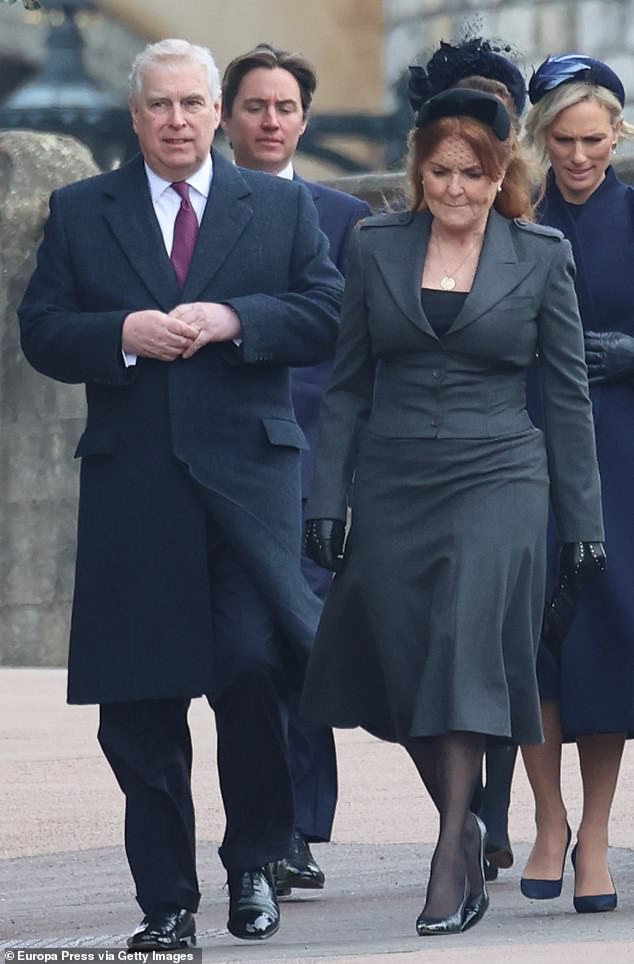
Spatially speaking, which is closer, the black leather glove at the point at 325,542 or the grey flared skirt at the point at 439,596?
the grey flared skirt at the point at 439,596

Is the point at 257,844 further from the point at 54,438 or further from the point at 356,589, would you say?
the point at 54,438

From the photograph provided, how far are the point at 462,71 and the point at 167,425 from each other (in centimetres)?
117

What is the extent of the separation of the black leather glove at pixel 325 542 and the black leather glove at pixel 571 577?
0.46 m

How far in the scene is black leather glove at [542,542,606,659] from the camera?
591 centimetres

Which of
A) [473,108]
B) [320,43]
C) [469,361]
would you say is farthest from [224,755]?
[320,43]

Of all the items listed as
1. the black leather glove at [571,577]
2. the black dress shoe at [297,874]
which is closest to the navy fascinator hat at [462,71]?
the black leather glove at [571,577]

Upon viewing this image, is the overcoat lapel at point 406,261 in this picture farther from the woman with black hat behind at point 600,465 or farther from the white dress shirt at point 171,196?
the woman with black hat behind at point 600,465

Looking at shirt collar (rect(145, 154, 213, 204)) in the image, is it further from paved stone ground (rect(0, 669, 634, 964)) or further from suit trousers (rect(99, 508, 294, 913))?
paved stone ground (rect(0, 669, 634, 964))

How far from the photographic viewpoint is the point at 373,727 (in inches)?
235

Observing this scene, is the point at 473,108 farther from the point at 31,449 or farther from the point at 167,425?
the point at 31,449

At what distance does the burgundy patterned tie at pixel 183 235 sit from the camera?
5.97 metres

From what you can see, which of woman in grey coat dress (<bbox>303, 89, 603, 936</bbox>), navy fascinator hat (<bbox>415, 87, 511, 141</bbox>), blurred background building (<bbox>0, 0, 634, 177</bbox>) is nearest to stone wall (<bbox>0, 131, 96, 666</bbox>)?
woman in grey coat dress (<bbox>303, 89, 603, 936</bbox>)

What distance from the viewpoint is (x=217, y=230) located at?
5.95 meters

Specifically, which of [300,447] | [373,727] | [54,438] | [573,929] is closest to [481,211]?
[300,447]
